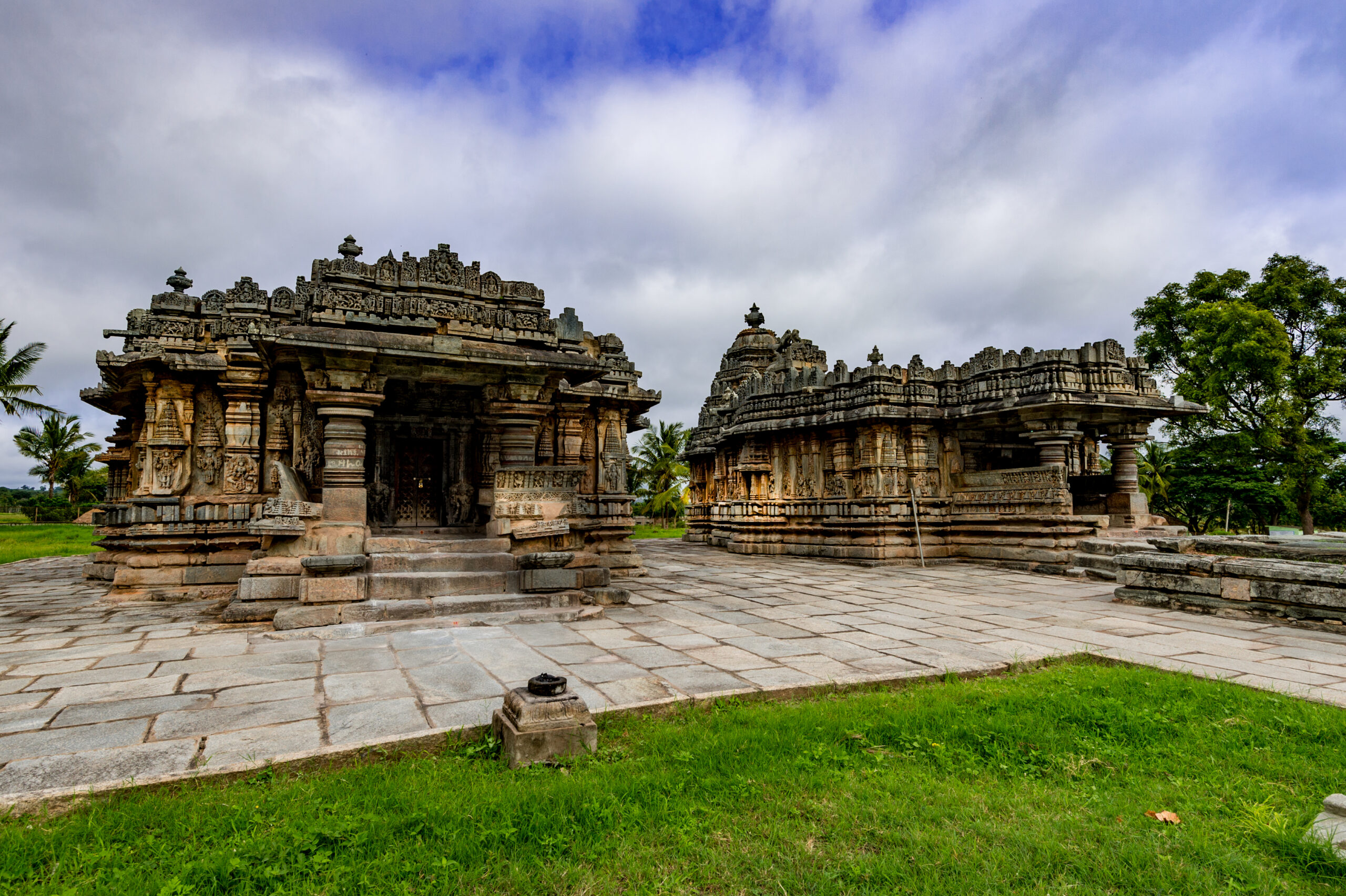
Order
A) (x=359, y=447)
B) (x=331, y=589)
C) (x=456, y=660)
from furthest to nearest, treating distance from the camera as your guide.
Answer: (x=359, y=447), (x=331, y=589), (x=456, y=660)

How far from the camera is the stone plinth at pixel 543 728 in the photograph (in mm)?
3123

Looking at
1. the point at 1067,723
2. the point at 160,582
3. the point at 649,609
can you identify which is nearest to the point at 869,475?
the point at 649,609

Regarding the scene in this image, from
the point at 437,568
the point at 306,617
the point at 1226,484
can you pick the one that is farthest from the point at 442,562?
the point at 1226,484

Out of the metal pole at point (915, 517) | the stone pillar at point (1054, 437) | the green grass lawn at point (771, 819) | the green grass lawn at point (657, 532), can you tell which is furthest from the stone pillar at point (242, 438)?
the green grass lawn at point (657, 532)

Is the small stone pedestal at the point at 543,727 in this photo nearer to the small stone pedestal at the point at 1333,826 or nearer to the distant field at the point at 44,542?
the small stone pedestal at the point at 1333,826

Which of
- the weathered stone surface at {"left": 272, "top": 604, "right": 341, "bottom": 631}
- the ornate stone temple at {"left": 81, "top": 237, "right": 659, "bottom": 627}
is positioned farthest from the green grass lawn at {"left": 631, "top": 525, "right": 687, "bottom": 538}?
the weathered stone surface at {"left": 272, "top": 604, "right": 341, "bottom": 631}

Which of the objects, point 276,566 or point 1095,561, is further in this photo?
point 1095,561

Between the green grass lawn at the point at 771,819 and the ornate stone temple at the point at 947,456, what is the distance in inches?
382

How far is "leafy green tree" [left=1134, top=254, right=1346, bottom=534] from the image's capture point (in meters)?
19.8

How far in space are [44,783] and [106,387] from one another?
11112mm

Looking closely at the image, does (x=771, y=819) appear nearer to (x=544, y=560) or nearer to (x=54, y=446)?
(x=544, y=560)

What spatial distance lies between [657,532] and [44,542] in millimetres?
20843

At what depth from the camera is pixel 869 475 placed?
47.1ft

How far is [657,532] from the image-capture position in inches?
1177
